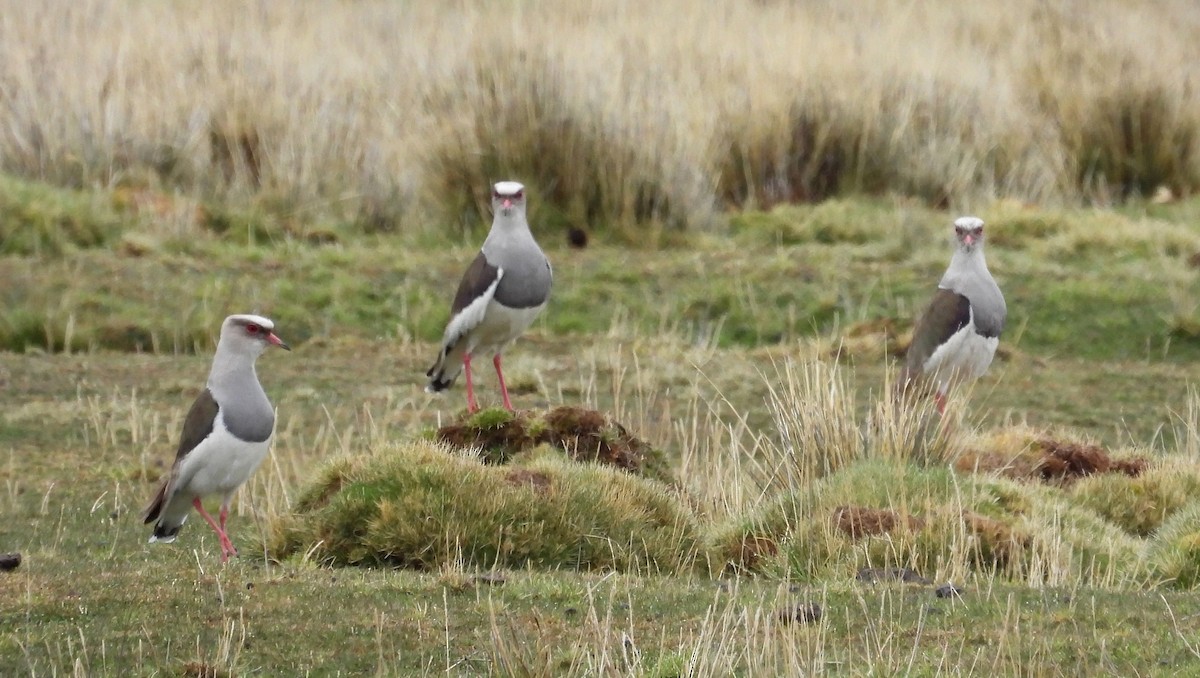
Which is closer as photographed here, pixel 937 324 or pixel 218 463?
pixel 218 463

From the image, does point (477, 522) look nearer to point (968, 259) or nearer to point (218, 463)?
point (218, 463)

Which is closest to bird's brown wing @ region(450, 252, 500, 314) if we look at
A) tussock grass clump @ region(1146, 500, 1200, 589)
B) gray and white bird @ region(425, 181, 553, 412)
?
gray and white bird @ region(425, 181, 553, 412)

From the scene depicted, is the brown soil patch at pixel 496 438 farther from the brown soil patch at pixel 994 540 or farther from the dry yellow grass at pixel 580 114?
the dry yellow grass at pixel 580 114

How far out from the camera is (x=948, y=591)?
725 centimetres

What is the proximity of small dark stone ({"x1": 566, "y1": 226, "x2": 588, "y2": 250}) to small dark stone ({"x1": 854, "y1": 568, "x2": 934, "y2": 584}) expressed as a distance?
434 inches

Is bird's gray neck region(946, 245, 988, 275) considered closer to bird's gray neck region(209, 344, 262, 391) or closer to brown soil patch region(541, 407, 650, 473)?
brown soil patch region(541, 407, 650, 473)

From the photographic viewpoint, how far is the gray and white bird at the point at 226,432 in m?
8.65

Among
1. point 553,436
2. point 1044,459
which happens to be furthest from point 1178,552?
point 553,436

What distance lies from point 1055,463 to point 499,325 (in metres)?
3.27

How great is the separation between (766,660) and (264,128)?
15865 mm

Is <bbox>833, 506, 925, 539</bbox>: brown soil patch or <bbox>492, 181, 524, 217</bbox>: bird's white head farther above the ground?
<bbox>492, 181, 524, 217</bbox>: bird's white head

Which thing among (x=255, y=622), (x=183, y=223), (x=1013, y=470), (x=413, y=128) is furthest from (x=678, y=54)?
(x=255, y=622)

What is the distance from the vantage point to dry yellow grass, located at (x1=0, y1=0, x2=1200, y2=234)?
19422 millimetres

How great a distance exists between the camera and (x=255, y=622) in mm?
6531
